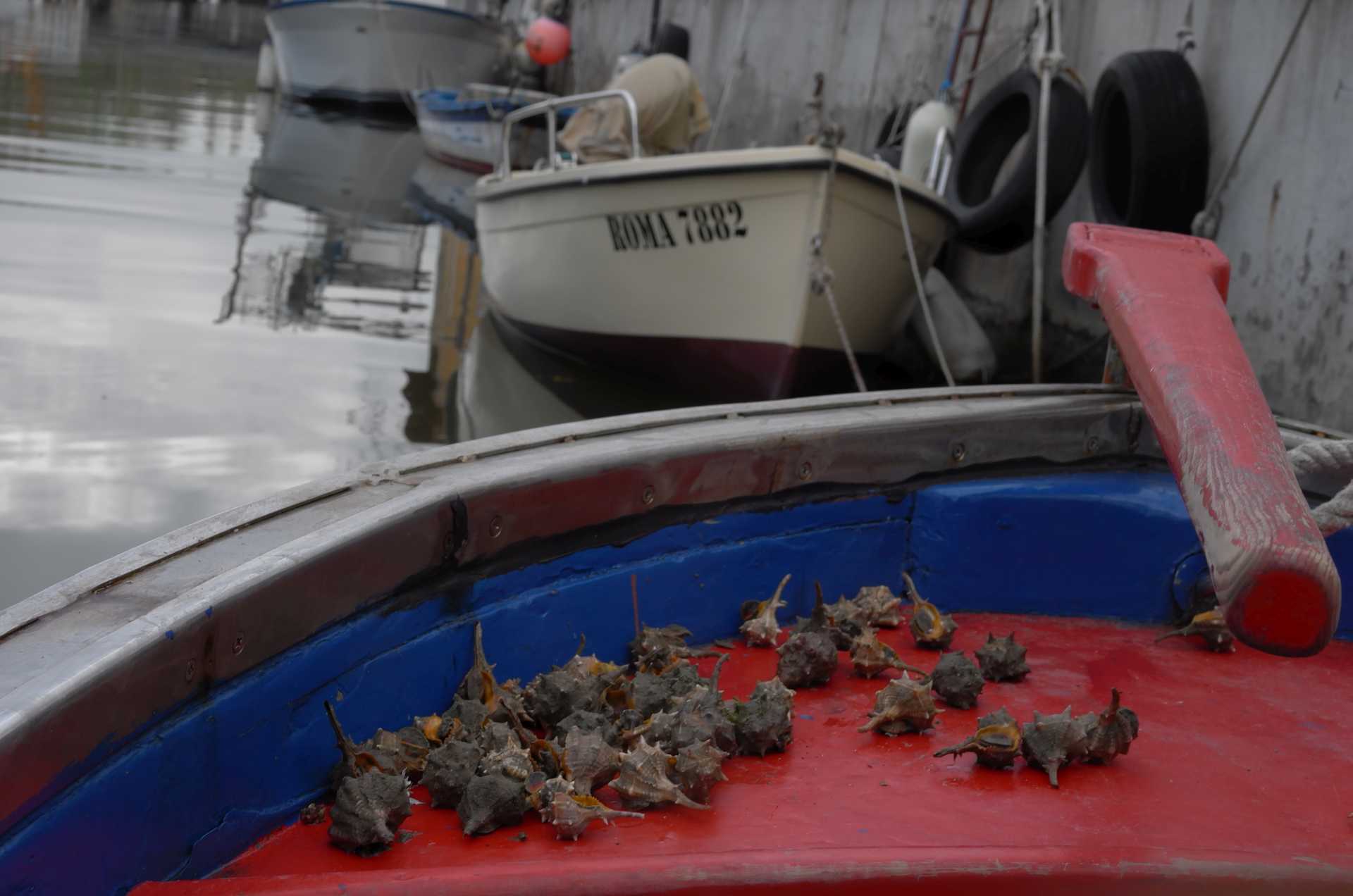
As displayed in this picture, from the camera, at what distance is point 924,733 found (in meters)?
2.17

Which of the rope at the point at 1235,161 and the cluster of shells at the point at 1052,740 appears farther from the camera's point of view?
the rope at the point at 1235,161

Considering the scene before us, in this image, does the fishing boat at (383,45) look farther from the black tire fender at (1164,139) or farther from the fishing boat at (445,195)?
the black tire fender at (1164,139)

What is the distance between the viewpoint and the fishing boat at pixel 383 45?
76.3ft

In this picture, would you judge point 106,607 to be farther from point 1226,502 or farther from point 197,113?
point 197,113

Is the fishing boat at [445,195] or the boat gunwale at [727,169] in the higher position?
the boat gunwale at [727,169]

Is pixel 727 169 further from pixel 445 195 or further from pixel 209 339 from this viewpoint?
pixel 445 195

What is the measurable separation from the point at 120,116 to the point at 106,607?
1662 centimetres

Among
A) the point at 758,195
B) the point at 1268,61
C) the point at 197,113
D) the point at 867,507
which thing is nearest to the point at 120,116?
the point at 197,113

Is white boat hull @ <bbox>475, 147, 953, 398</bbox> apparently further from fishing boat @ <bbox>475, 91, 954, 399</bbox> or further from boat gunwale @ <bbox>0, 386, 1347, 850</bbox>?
boat gunwale @ <bbox>0, 386, 1347, 850</bbox>

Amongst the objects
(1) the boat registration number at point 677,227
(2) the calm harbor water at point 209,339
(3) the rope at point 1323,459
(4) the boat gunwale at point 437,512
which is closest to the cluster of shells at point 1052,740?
(3) the rope at point 1323,459

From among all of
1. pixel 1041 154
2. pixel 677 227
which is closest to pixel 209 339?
pixel 677 227

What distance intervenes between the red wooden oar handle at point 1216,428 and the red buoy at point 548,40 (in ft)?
63.1

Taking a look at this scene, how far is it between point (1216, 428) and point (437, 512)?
1184 millimetres

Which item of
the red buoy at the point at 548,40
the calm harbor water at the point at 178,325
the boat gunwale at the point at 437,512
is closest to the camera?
the boat gunwale at the point at 437,512
